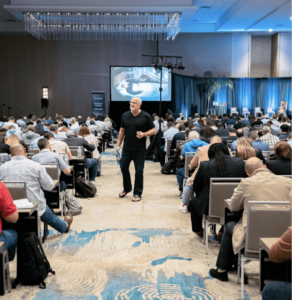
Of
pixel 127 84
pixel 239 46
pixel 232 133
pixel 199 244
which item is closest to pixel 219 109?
pixel 239 46

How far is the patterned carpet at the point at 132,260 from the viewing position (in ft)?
9.87

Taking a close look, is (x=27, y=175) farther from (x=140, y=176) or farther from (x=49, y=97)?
(x=49, y=97)

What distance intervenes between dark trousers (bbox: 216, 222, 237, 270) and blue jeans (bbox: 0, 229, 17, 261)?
1.68 metres

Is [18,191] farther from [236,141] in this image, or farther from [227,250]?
[236,141]

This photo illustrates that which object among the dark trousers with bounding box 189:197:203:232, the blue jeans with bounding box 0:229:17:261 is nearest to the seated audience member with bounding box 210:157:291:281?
the dark trousers with bounding box 189:197:203:232

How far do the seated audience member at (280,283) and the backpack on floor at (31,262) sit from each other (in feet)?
5.98

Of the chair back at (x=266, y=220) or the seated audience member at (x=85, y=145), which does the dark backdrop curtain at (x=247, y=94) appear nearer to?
the seated audience member at (x=85, y=145)

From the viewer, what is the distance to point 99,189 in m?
7.02

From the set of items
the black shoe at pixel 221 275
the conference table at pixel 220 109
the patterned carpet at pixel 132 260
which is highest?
the conference table at pixel 220 109


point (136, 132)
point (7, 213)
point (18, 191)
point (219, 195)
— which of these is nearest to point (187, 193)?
point (219, 195)

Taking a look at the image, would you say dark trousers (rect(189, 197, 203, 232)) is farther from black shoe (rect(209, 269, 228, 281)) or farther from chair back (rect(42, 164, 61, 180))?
chair back (rect(42, 164, 61, 180))

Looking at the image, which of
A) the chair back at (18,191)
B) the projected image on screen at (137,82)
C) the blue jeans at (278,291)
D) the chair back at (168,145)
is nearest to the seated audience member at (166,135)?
the chair back at (168,145)

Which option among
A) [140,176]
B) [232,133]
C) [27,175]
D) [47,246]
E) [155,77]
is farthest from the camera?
[155,77]

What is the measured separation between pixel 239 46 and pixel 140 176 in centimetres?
1724
